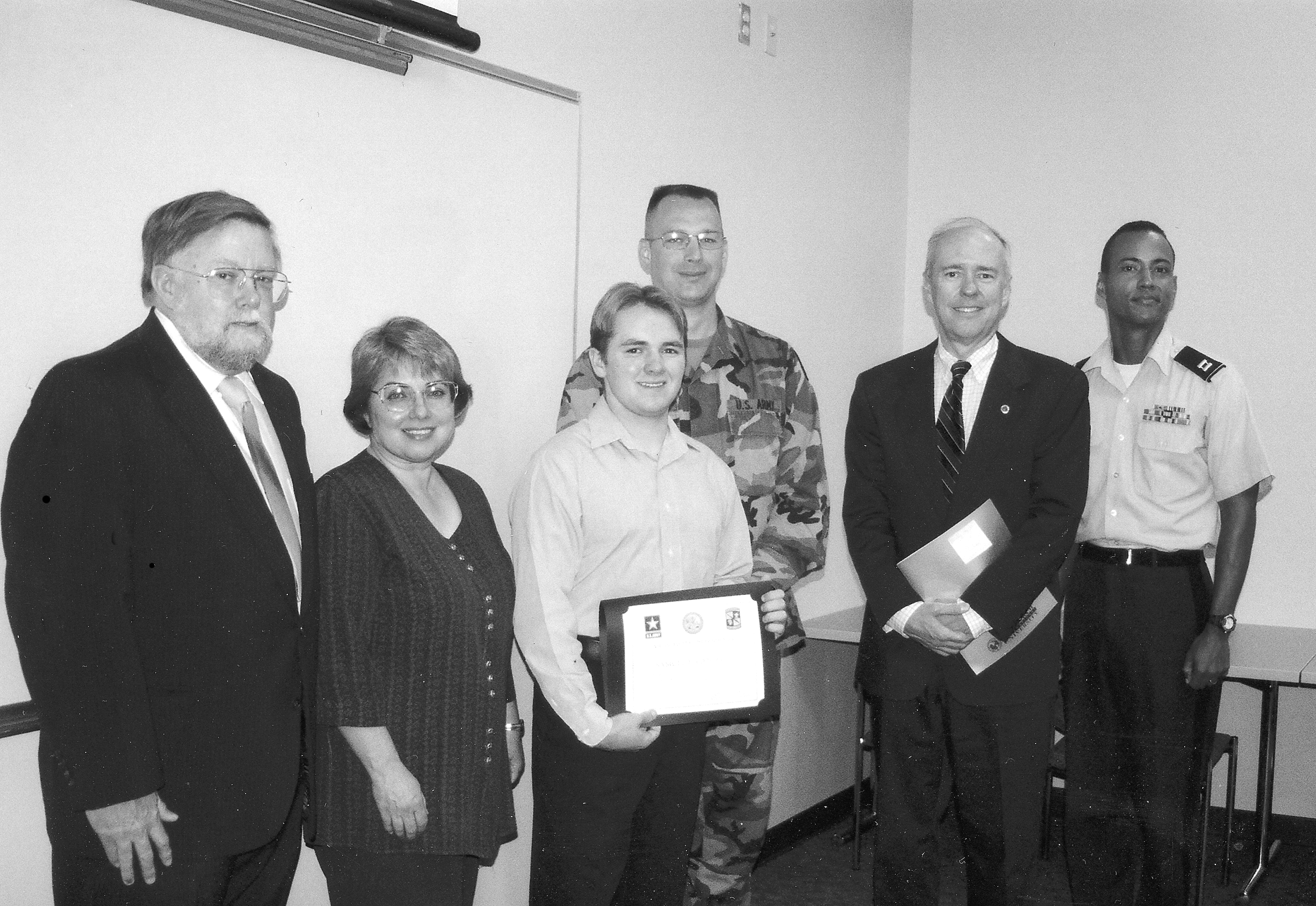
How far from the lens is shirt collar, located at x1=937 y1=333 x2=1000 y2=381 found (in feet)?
8.64

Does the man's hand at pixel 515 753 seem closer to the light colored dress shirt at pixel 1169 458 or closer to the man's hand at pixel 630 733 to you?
the man's hand at pixel 630 733

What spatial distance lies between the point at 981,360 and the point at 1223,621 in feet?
3.61

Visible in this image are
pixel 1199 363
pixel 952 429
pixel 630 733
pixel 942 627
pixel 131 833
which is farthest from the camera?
pixel 1199 363

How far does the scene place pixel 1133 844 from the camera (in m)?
3.21

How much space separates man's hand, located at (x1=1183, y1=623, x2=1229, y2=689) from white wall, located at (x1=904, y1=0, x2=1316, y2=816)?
1.42m

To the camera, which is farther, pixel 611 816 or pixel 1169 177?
pixel 1169 177

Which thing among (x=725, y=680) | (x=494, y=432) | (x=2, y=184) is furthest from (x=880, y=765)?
(x=2, y=184)

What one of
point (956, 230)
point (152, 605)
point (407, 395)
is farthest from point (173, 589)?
point (956, 230)

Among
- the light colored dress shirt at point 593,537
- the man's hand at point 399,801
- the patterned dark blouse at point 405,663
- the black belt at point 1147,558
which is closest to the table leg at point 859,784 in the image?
the black belt at point 1147,558

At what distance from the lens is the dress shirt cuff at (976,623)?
8.11ft

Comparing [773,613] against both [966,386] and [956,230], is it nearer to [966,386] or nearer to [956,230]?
[966,386]

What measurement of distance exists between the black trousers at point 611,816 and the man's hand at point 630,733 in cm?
7

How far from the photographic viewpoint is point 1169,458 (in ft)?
10.6

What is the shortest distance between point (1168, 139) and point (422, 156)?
318cm
